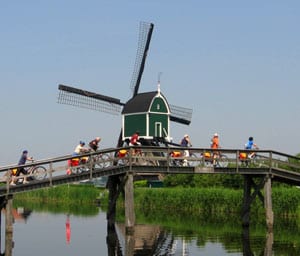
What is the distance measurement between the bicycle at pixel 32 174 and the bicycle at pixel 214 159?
A: 26.0 feet

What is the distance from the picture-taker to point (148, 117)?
48.4m

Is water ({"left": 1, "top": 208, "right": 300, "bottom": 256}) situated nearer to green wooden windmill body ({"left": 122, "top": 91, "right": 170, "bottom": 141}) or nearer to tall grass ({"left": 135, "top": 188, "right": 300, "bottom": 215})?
tall grass ({"left": 135, "top": 188, "right": 300, "bottom": 215})

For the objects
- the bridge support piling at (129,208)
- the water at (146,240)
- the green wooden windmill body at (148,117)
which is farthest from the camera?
the green wooden windmill body at (148,117)

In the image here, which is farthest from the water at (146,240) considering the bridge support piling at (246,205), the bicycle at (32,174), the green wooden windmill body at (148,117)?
the green wooden windmill body at (148,117)

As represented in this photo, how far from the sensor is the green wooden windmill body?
1903 inches

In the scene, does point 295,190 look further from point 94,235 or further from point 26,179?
point 26,179

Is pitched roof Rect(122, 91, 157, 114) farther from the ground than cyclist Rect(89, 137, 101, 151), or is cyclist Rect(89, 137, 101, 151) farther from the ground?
pitched roof Rect(122, 91, 157, 114)

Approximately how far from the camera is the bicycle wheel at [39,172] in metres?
26.5

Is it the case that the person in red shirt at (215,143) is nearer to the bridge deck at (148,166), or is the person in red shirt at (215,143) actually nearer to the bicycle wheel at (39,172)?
the bridge deck at (148,166)

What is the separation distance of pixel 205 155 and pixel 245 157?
2.09 m

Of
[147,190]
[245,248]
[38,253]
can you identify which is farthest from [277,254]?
[147,190]

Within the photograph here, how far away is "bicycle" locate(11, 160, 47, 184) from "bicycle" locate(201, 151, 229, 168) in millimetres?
7917

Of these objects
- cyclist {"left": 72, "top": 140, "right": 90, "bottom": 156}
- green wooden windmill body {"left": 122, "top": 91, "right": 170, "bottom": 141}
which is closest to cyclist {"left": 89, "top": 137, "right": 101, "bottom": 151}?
cyclist {"left": 72, "top": 140, "right": 90, "bottom": 156}

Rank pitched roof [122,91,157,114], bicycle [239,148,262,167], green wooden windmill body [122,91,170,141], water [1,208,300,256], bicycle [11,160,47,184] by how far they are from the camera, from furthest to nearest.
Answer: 1. pitched roof [122,91,157,114]
2. green wooden windmill body [122,91,170,141]
3. bicycle [239,148,262,167]
4. bicycle [11,160,47,184]
5. water [1,208,300,256]
